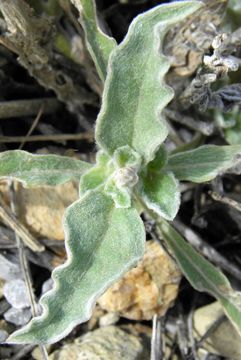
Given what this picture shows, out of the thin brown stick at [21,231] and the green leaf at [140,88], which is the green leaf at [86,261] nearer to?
the green leaf at [140,88]

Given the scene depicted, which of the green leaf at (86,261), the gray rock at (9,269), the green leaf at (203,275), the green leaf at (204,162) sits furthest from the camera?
the gray rock at (9,269)

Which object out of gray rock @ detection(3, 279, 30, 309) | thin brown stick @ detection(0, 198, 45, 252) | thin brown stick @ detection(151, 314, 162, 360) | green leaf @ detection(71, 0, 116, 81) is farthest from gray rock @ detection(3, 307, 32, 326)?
green leaf @ detection(71, 0, 116, 81)

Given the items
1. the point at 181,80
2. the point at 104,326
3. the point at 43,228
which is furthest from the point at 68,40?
the point at 104,326

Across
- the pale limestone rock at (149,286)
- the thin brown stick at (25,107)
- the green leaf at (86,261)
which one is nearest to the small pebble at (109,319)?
the pale limestone rock at (149,286)

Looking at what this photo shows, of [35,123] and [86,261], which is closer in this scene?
[86,261]

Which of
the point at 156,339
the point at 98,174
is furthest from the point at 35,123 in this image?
the point at 156,339

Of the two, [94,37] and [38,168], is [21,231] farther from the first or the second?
[94,37]
